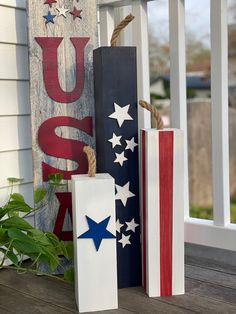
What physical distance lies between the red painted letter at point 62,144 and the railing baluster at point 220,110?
1.49 feet

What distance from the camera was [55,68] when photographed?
164 cm

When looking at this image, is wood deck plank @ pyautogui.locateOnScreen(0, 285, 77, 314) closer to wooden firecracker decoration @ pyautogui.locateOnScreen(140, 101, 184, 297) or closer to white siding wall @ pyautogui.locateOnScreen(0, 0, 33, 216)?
wooden firecracker decoration @ pyautogui.locateOnScreen(140, 101, 184, 297)

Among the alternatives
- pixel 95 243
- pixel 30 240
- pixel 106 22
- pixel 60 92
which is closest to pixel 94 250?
pixel 95 243

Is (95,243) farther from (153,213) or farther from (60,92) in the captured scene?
(60,92)

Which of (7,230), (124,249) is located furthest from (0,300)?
(124,249)

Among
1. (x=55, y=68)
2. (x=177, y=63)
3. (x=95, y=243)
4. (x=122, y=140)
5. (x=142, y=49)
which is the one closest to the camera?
(x=95, y=243)

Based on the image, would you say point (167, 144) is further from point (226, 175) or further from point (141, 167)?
point (226, 175)

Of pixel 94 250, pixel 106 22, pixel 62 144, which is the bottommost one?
pixel 94 250

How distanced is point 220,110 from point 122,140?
42 cm

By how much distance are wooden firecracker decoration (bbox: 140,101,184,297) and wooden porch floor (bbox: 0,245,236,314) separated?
0.06 metres

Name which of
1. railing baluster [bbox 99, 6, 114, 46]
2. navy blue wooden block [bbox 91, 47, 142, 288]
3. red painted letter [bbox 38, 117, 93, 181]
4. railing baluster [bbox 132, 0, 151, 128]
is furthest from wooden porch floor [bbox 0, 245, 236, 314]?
railing baluster [bbox 99, 6, 114, 46]

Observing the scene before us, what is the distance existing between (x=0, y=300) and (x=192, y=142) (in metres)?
3.47

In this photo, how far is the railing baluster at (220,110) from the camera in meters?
1.64

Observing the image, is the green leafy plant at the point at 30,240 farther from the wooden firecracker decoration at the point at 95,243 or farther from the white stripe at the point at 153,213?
Result: the white stripe at the point at 153,213
